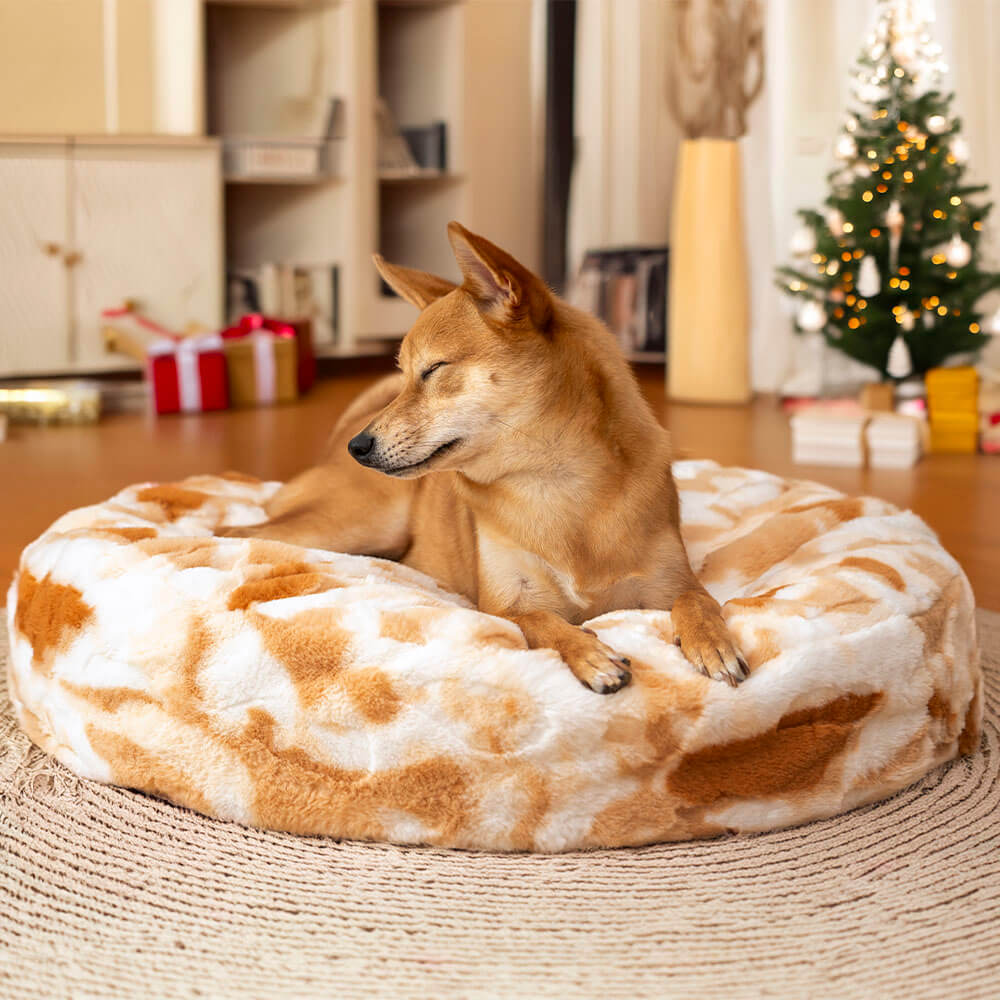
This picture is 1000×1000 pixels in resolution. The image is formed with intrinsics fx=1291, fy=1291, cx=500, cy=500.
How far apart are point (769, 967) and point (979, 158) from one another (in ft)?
15.8

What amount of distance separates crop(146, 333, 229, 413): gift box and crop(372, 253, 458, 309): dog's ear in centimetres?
317

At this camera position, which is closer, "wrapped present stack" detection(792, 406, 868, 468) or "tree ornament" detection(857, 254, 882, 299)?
"wrapped present stack" detection(792, 406, 868, 468)

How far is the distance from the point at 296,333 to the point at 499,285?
154 inches

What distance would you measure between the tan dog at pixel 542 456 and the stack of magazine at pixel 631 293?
421cm

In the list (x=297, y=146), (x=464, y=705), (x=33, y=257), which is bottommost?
(x=464, y=705)

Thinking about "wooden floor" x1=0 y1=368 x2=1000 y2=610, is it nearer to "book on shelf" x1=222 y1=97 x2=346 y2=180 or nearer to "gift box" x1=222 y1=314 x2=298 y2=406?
"gift box" x1=222 y1=314 x2=298 y2=406

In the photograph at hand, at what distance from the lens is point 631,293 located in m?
6.09

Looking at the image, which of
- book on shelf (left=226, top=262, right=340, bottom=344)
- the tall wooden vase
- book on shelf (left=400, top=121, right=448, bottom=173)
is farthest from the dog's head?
book on shelf (left=400, top=121, right=448, bottom=173)

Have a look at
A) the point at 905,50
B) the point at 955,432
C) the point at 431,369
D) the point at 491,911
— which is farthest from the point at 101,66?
the point at 491,911

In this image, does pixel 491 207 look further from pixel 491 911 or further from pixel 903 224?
pixel 491 911

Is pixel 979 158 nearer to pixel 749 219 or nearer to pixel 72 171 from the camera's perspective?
pixel 749 219

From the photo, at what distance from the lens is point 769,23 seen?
5578 millimetres

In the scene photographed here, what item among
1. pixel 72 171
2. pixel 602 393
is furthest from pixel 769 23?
pixel 602 393

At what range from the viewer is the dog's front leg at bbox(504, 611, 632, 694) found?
4.92ft
